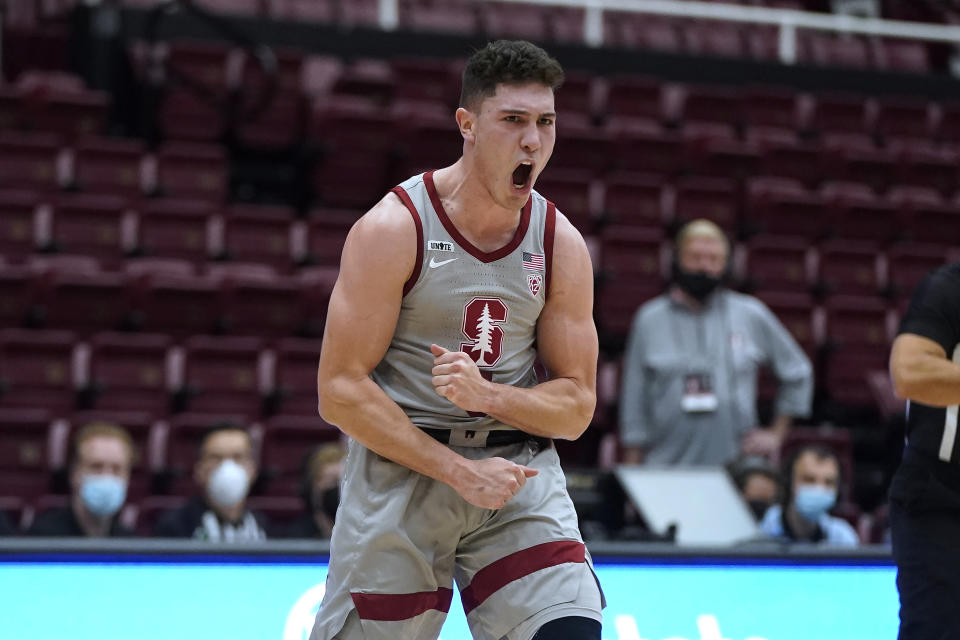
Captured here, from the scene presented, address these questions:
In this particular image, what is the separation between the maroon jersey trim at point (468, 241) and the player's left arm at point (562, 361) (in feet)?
0.30

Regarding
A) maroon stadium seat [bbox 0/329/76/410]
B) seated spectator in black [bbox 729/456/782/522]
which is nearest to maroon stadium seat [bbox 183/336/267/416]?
maroon stadium seat [bbox 0/329/76/410]

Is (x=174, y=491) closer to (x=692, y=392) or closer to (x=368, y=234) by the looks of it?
(x=692, y=392)

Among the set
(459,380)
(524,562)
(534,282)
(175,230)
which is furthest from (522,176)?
(175,230)

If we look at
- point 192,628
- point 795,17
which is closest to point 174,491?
point 192,628

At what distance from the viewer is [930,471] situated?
3736 millimetres

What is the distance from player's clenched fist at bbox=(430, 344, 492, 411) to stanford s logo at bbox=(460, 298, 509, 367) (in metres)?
0.16

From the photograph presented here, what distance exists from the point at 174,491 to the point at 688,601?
371 centimetres

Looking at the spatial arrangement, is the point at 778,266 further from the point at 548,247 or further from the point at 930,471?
the point at 548,247

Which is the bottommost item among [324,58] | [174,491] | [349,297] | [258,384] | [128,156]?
[174,491]

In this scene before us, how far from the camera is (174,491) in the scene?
25.3ft

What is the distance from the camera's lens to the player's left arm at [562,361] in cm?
309

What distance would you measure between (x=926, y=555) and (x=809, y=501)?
2.54 meters

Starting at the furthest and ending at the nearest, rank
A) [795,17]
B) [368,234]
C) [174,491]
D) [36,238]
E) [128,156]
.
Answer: [795,17], [128,156], [36,238], [174,491], [368,234]

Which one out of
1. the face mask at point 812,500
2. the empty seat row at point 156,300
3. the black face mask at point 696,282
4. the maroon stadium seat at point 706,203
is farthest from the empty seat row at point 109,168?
the face mask at point 812,500
